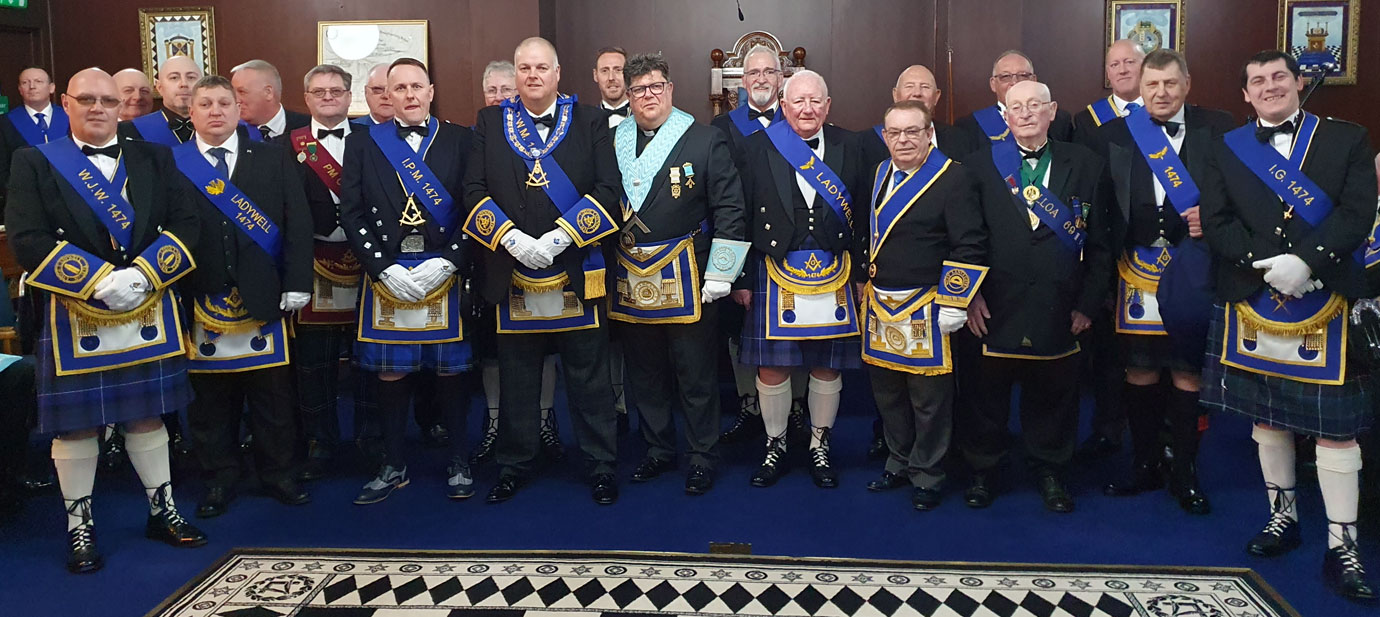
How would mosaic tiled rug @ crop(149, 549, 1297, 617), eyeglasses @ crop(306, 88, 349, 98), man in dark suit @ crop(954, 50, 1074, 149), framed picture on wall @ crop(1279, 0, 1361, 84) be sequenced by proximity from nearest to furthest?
mosaic tiled rug @ crop(149, 549, 1297, 617), eyeglasses @ crop(306, 88, 349, 98), man in dark suit @ crop(954, 50, 1074, 149), framed picture on wall @ crop(1279, 0, 1361, 84)

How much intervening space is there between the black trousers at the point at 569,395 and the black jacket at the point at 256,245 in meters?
0.73

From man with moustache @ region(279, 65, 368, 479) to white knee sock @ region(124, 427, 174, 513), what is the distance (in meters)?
0.67

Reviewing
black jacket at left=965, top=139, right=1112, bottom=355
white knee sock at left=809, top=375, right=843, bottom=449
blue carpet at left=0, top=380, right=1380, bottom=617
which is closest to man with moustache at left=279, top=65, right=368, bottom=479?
blue carpet at left=0, top=380, right=1380, bottom=617

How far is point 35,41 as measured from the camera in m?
6.79

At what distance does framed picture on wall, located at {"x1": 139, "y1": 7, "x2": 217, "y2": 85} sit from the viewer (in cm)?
Result: 681

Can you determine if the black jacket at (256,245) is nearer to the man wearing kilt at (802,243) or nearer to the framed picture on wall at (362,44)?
the man wearing kilt at (802,243)

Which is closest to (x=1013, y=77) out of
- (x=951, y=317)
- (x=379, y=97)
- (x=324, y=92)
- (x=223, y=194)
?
(x=951, y=317)

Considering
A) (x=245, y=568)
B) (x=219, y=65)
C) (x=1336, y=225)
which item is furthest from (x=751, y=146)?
(x=219, y=65)

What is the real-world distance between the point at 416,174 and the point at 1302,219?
2.64 m

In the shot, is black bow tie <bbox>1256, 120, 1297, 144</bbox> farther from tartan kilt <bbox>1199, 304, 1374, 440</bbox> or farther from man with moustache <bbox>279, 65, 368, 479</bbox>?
man with moustache <bbox>279, 65, 368, 479</bbox>

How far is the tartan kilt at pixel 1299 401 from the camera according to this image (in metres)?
2.82

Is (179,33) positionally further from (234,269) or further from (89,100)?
→ (89,100)

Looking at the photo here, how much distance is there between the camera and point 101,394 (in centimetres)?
305

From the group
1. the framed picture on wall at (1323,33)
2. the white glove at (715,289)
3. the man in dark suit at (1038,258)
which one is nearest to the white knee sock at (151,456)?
the white glove at (715,289)
